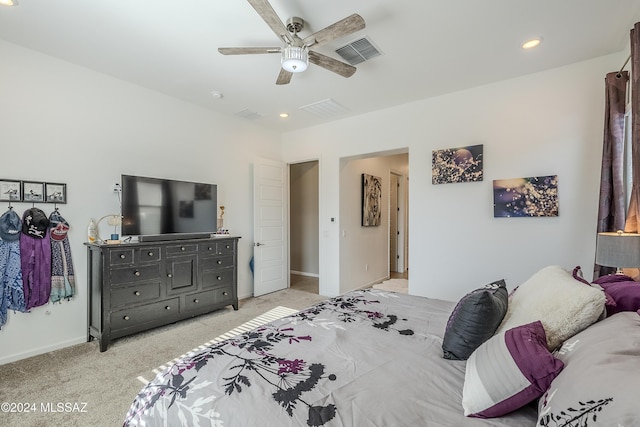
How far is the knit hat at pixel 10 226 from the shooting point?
254 cm

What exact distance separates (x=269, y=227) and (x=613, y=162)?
14.0 ft

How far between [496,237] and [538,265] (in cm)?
49

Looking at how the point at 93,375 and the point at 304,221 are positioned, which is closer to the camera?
the point at 93,375

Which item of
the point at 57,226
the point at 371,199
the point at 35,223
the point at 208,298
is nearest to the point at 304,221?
the point at 371,199

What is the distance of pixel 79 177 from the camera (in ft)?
10.1

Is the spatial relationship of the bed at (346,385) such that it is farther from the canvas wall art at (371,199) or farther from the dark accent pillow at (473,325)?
the canvas wall art at (371,199)

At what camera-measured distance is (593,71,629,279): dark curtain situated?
97.7 inches

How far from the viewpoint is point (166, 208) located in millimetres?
3496

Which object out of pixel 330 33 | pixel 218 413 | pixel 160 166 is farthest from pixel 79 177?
pixel 218 413

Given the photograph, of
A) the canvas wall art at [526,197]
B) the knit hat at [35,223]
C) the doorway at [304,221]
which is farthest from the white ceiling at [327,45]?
the doorway at [304,221]

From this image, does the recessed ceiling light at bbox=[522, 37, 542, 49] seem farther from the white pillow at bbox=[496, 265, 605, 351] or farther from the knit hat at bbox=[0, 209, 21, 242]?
the knit hat at bbox=[0, 209, 21, 242]

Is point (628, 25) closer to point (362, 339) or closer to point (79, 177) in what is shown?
point (362, 339)

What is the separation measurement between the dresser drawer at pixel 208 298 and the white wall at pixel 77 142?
1.02m

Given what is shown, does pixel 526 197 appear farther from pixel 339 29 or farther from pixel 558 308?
pixel 339 29
